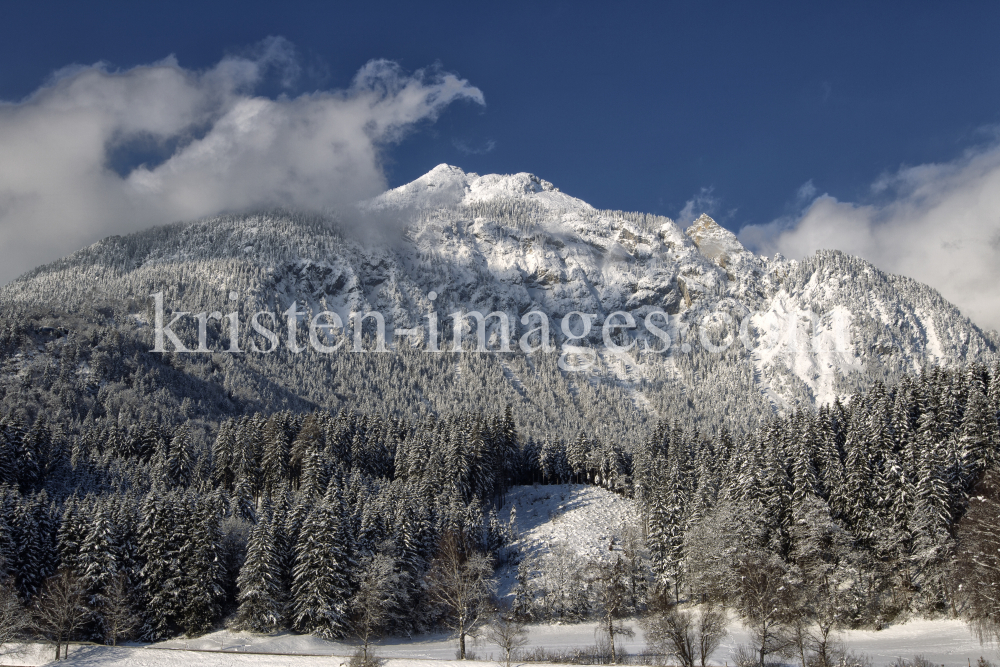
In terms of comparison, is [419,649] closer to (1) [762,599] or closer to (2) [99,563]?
(2) [99,563]

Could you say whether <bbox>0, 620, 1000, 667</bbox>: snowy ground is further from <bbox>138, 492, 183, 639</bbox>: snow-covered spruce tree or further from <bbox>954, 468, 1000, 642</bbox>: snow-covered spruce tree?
<bbox>138, 492, 183, 639</bbox>: snow-covered spruce tree

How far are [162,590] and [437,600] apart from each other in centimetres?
2390

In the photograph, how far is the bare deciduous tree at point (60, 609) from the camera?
4111 centimetres

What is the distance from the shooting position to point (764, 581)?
45688 mm

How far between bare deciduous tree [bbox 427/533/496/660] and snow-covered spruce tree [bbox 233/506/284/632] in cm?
1333

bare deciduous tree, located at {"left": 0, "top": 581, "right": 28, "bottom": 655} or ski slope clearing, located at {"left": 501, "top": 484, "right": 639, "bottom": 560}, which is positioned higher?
ski slope clearing, located at {"left": 501, "top": 484, "right": 639, "bottom": 560}

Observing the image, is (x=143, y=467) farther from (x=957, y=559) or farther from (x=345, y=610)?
(x=957, y=559)

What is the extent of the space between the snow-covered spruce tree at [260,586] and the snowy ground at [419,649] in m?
1.16

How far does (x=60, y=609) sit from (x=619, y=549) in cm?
5514

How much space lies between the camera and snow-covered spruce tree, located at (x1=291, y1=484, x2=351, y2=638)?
172 ft

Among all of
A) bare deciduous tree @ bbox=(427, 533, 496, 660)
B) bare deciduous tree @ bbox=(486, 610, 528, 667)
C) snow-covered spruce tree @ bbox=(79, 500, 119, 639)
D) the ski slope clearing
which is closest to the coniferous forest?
snow-covered spruce tree @ bbox=(79, 500, 119, 639)

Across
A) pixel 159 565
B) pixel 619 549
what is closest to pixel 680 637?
pixel 619 549

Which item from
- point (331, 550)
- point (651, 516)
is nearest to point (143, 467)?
point (331, 550)

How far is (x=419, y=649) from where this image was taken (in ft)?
175
